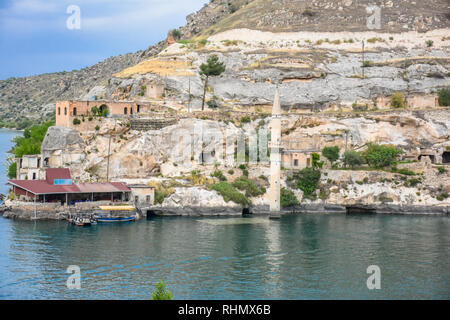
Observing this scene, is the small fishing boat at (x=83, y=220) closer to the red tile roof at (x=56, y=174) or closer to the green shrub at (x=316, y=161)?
the red tile roof at (x=56, y=174)

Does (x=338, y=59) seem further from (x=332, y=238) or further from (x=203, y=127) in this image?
(x=332, y=238)

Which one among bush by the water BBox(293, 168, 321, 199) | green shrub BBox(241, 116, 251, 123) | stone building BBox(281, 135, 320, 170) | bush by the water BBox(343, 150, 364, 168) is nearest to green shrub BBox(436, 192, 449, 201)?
bush by the water BBox(343, 150, 364, 168)

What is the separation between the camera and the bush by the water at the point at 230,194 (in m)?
66.9

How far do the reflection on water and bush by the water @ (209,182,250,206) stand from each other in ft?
15.6

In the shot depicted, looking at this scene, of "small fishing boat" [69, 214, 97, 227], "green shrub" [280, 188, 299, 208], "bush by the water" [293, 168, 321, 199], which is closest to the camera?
"small fishing boat" [69, 214, 97, 227]

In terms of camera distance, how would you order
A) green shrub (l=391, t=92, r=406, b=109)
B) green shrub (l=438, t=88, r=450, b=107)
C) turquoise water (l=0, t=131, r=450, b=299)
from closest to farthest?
1. turquoise water (l=0, t=131, r=450, b=299)
2. green shrub (l=438, t=88, r=450, b=107)
3. green shrub (l=391, t=92, r=406, b=109)

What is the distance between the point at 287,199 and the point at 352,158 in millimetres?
9522

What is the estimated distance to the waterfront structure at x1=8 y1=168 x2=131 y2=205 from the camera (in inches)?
2485

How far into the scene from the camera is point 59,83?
610 feet

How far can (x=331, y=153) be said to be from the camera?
74125mm

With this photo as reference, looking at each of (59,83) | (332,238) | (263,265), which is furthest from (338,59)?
(59,83)

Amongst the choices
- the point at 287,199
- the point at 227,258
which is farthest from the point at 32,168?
the point at 227,258

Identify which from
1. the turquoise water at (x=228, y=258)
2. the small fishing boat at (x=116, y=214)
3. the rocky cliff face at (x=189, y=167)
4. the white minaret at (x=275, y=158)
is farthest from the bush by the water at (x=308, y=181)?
the small fishing boat at (x=116, y=214)

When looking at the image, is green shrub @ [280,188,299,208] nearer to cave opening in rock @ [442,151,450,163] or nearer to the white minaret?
the white minaret
